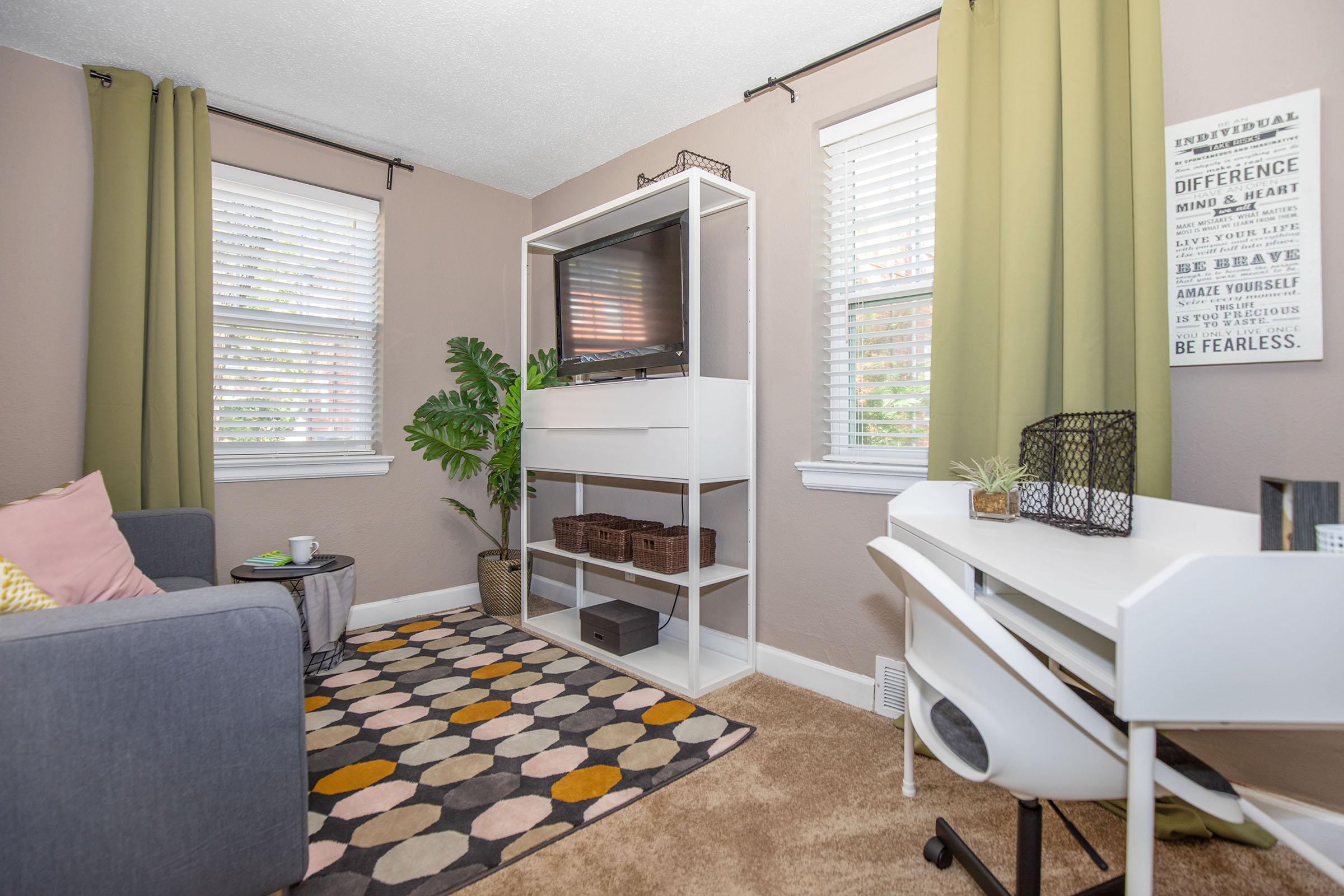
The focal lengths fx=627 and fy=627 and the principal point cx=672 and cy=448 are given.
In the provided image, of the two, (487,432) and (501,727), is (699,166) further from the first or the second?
(501,727)

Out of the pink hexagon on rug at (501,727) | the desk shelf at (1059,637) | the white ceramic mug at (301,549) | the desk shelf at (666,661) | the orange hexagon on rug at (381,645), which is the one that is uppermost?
the desk shelf at (1059,637)

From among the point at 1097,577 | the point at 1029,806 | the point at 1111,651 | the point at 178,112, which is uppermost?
the point at 178,112

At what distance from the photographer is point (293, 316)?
2.93m

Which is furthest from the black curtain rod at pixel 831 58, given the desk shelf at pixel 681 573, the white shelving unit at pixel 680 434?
the desk shelf at pixel 681 573

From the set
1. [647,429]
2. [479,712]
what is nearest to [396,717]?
[479,712]

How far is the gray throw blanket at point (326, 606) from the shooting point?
2.40m

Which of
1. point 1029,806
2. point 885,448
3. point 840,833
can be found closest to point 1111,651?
point 1029,806

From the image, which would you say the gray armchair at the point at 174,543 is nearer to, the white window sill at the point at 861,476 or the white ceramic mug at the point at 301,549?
the white ceramic mug at the point at 301,549

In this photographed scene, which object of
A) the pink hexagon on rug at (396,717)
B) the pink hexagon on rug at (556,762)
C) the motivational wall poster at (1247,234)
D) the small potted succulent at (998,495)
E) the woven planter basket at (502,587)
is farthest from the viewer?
the woven planter basket at (502,587)

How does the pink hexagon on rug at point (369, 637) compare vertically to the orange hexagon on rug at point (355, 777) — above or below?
above

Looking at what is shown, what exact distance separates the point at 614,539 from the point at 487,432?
42.5 inches

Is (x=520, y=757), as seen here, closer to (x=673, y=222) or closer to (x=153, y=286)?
(x=673, y=222)

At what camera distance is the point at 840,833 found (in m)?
1.50

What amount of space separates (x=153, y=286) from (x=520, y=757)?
227 cm
